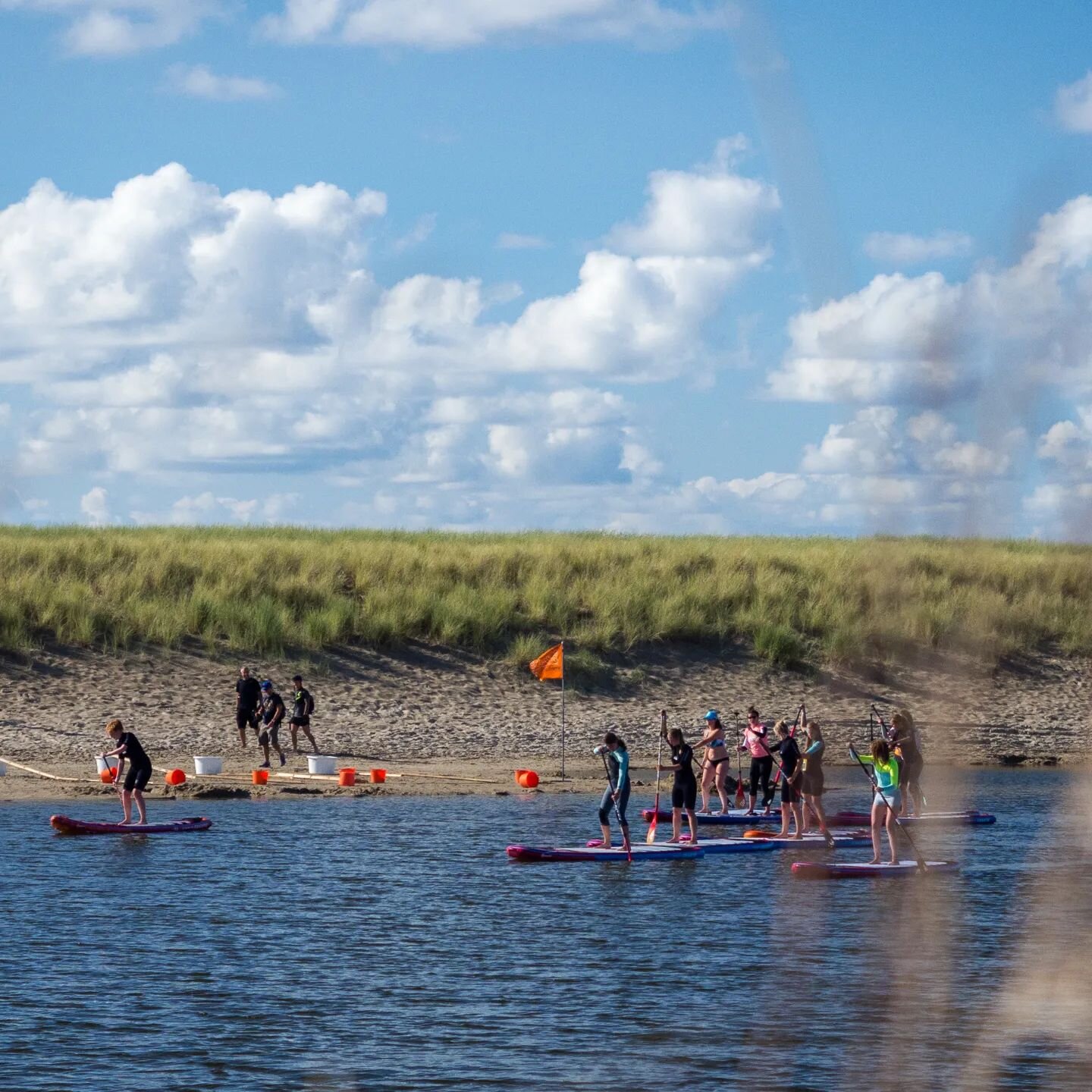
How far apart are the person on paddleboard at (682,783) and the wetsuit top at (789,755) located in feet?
4.85

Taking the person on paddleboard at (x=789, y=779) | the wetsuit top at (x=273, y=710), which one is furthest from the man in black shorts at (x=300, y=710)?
the person on paddleboard at (x=789, y=779)

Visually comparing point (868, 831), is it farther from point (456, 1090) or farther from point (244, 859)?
point (456, 1090)

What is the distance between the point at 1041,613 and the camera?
3.25m

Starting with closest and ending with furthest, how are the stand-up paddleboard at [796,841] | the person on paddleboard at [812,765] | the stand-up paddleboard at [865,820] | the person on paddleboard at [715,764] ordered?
the person on paddleboard at [812,765], the stand-up paddleboard at [796,841], the person on paddleboard at [715,764], the stand-up paddleboard at [865,820]

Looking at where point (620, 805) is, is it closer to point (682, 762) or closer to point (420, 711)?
point (682, 762)

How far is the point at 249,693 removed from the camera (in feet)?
112

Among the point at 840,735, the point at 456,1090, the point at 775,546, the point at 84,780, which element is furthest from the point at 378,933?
the point at 775,546

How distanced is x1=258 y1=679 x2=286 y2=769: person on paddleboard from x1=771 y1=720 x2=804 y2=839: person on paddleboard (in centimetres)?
1160

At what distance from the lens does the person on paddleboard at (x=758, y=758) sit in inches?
1085

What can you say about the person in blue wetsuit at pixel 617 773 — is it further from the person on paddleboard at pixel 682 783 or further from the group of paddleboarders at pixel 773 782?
the person on paddleboard at pixel 682 783

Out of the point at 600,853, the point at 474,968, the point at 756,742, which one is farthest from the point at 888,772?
the point at 756,742

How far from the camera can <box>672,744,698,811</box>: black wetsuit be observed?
23.0m

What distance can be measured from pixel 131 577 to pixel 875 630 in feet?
140

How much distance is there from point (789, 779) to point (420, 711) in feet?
53.4
